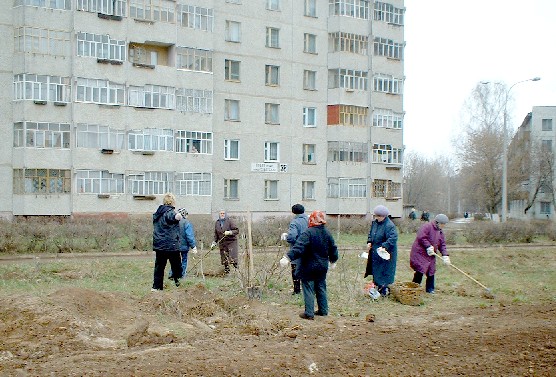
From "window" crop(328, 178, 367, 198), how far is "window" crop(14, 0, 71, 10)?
2037cm

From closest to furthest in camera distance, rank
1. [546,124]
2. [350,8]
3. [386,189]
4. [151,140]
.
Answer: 1. [151,140]
2. [350,8]
3. [386,189]
4. [546,124]

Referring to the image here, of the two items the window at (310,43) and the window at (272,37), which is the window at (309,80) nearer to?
the window at (310,43)

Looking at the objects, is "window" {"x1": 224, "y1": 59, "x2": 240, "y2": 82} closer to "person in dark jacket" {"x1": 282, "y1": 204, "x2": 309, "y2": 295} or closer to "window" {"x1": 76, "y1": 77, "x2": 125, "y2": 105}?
"window" {"x1": 76, "y1": 77, "x2": 125, "y2": 105}

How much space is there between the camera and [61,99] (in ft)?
122

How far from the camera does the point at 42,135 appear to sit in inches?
1454

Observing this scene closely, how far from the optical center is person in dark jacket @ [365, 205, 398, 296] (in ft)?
44.1

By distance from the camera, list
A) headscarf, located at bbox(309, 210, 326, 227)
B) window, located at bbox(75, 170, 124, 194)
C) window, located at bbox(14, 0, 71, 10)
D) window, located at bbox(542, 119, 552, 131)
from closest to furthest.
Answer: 1. headscarf, located at bbox(309, 210, 326, 227)
2. window, located at bbox(14, 0, 71, 10)
3. window, located at bbox(75, 170, 124, 194)
4. window, located at bbox(542, 119, 552, 131)

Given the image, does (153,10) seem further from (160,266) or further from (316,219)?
(316,219)

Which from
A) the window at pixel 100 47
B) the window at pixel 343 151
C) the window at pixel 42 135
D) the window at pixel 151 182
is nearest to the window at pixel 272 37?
the window at pixel 343 151

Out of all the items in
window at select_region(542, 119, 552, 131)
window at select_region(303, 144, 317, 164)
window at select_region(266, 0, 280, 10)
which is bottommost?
window at select_region(303, 144, 317, 164)

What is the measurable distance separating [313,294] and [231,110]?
34060 millimetres

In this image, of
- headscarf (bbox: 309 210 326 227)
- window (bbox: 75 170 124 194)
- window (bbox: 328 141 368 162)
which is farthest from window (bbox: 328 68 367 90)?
headscarf (bbox: 309 210 326 227)

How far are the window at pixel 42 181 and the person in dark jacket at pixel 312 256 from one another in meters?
28.6

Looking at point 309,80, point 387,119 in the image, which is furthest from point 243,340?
point 387,119
